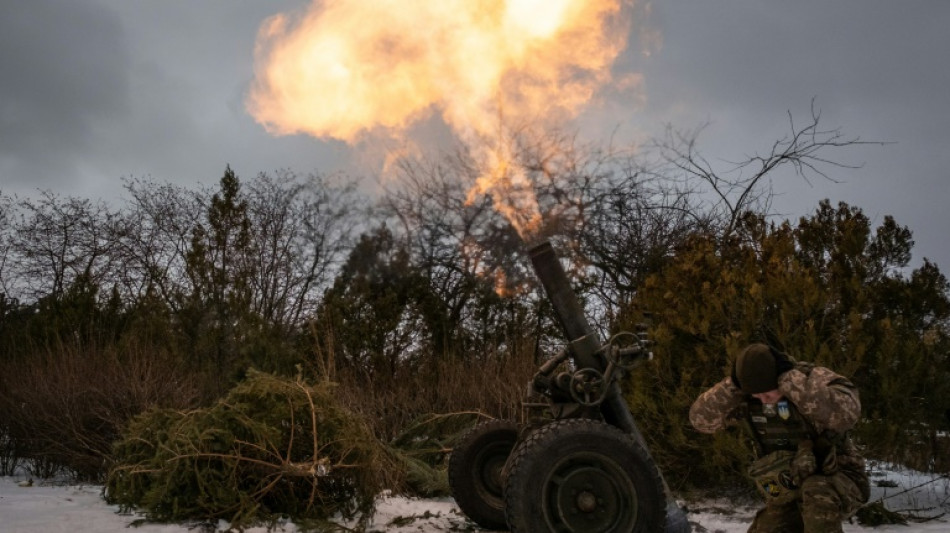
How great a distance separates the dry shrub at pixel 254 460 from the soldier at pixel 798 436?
328 centimetres

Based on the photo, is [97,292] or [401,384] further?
[97,292]

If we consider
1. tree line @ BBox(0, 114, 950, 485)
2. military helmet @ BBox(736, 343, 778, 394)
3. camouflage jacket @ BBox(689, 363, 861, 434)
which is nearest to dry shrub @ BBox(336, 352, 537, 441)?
tree line @ BBox(0, 114, 950, 485)

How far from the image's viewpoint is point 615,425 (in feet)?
20.9

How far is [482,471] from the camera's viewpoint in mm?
7066

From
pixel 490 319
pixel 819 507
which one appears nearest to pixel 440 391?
pixel 490 319

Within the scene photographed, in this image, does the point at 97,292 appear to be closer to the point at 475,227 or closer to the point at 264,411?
the point at 475,227

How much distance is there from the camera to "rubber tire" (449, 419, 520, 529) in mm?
6879

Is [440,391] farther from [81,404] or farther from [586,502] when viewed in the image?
[586,502]

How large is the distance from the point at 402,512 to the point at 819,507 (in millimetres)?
4093

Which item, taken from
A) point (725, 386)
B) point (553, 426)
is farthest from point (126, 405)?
point (725, 386)

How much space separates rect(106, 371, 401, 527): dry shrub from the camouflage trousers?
11.2 ft

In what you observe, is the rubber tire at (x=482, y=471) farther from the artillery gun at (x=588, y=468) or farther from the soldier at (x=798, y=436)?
the soldier at (x=798, y=436)

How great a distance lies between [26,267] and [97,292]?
11952 millimetres

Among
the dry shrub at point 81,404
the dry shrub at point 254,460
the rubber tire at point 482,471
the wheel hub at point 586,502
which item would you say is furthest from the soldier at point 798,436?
the dry shrub at point 81,404
